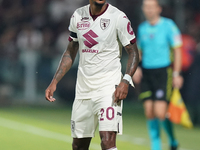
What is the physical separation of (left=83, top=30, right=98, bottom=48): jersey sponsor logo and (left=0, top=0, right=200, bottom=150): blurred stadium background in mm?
5117

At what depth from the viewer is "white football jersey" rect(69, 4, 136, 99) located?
582 cm

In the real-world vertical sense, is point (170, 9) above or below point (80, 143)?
above

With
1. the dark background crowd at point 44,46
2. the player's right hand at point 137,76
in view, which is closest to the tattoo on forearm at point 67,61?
the player's right hand at point 137,76

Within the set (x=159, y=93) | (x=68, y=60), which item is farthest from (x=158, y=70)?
(x=68, y=60)

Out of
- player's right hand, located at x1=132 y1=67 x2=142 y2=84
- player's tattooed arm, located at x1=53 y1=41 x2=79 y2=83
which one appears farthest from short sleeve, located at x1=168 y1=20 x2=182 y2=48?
player's tattooed arm, located at x1=53 y1=41 x2=79 y2=83

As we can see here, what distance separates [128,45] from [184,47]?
8.72 meters

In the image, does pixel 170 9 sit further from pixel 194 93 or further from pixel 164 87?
pixel 164 87

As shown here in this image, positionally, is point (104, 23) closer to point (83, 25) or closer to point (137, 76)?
point (83, 25)

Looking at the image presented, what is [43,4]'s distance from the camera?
18.6 meters

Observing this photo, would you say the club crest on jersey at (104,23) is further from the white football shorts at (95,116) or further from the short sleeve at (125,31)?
the white football shorts at (95,116)

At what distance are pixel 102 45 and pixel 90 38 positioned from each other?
0.51 ft

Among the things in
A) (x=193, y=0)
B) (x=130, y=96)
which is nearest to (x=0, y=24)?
(x=130, y=96)

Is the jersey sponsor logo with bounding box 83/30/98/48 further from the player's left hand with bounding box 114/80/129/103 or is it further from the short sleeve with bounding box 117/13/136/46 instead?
the player's left hand with bounding box 114/80/129/103

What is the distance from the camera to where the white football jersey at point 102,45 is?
5820 mm
